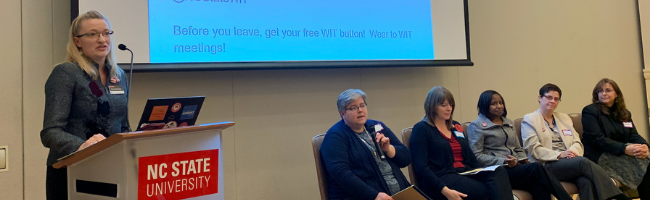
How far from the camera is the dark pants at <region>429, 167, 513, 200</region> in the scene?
113 inches

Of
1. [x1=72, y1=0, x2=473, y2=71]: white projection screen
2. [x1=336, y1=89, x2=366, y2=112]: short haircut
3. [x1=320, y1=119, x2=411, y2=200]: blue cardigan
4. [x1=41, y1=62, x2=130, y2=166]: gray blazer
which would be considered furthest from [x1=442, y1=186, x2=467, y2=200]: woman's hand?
[x1=41, y1=62, x2=130, y2=166]: gray blazer

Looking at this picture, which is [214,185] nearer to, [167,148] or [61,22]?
[167,148]

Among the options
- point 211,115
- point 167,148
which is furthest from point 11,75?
point 167,148

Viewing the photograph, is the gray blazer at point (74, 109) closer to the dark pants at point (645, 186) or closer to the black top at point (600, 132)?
the black top at point (600, 132)

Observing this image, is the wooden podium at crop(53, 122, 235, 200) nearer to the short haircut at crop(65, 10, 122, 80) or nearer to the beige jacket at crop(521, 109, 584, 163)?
the short haircut at crop(65, 10, 122, 80)

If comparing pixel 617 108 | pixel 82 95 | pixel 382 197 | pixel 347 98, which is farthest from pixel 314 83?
pixel 617 108

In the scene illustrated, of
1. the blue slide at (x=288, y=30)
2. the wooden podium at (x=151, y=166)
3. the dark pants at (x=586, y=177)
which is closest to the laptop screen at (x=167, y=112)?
the wooden podium at (x=151, y=166)

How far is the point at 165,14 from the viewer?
315cm

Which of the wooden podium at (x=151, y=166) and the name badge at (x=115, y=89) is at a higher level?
the name badge at (x=115, y=89)

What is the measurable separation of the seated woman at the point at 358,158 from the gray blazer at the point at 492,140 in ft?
2.24

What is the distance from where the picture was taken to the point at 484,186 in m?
2.93

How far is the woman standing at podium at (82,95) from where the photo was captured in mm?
1715

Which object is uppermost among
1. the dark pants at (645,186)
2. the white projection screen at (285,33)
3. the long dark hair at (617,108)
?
the white projection screen at (285,33)

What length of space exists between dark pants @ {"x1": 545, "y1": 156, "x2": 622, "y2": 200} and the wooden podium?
249 centimetres
